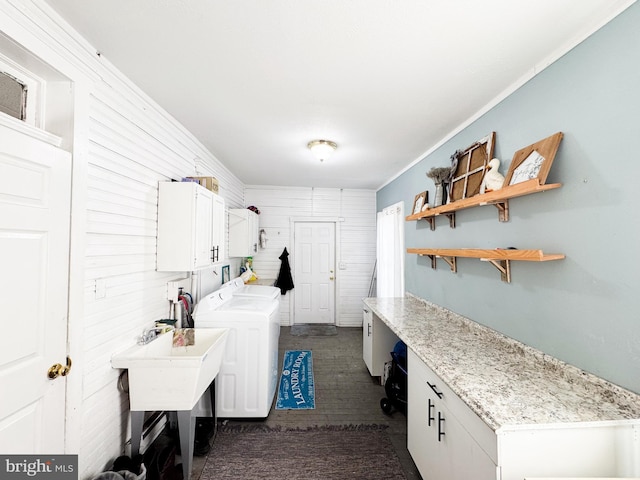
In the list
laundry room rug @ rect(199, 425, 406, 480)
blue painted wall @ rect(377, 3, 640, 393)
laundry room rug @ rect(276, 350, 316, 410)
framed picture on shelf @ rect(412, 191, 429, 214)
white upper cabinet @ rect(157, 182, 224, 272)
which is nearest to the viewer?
blue painted wall @ rect(377, 3, 640, 393)

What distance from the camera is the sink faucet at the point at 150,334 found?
6.11ft

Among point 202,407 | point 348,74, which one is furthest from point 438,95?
point 202,407

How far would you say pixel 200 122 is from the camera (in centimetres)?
233

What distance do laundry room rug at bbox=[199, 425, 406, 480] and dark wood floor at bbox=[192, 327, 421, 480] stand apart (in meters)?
0.07

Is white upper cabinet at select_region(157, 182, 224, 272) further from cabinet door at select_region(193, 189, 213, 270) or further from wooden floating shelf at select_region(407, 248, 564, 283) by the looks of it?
wooden floating shelf at select_region(407, 248, 564, 283)

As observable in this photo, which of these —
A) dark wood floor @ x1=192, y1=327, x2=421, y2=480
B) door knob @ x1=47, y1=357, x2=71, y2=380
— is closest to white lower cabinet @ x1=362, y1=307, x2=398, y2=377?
dark wood floor @ x1=192, y1=327, x2=421, y2=480

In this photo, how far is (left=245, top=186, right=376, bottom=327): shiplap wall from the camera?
4.91 meters

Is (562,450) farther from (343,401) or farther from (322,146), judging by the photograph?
(322,146)

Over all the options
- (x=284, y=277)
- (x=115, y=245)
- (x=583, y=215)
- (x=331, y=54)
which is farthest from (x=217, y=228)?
(x=583, y=215)

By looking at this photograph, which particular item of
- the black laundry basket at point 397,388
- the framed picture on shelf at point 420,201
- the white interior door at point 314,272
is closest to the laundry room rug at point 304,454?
the black laundry basket at point 397,388

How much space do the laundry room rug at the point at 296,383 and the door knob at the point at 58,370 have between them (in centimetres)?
176

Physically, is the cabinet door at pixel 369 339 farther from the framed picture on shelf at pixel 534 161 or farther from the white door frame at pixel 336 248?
the framed picture on shelf at pixel 534 161

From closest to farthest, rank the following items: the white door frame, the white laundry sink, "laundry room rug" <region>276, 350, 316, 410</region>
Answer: the white laundry sink, "laundry room rug" <region>276, 350, 316, 410</region>, the white door frame

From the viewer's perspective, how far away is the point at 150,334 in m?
1.93
